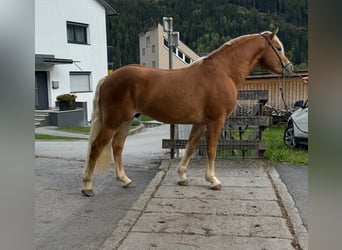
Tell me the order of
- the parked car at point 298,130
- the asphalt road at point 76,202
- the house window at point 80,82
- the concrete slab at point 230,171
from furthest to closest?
the house window at point 80,82 < the parked car at point 298,130 < the concrete slab at point 230,171 < the asphalt road at point 76,202

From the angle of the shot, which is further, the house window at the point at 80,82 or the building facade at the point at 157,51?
the building facade at the point at 157,51

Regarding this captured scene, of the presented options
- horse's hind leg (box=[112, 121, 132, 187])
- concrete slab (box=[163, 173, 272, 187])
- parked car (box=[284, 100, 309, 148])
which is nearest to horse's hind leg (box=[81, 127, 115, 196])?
horse's hind leg (box=[112, 121, 132, 187])

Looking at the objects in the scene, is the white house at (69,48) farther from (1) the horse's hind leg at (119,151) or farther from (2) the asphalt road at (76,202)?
(1) the horse's hind leg at (119,151)

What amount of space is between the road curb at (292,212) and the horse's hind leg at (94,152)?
1.95 metres

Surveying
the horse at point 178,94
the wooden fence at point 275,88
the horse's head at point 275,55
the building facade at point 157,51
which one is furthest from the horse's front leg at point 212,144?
the building facade at point 157,51

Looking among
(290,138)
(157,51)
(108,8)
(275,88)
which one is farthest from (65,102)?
(157,51)

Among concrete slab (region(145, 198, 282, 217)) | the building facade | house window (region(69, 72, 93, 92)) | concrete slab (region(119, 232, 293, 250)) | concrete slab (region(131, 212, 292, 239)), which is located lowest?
concrete slab (region(119, 232, 293, 250))

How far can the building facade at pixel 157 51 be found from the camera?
2455 cm

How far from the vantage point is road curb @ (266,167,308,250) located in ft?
8.83

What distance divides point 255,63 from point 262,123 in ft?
5.10

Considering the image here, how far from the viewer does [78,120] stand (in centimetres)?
1541

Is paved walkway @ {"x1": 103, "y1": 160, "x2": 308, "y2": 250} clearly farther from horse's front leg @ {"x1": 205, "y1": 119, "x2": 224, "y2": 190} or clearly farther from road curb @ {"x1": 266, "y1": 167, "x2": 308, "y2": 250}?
horse's front leg @ {"x1": 205, "y1": 119, "x2": 224, "y2": 190}

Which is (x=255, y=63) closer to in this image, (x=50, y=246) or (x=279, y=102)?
(x=50, y=246)

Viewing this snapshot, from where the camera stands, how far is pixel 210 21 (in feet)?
43.9
